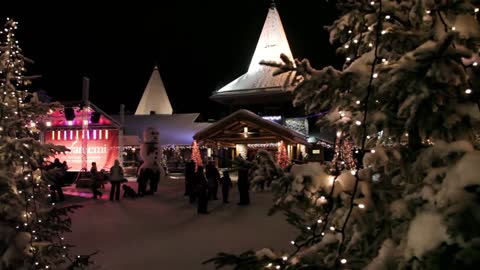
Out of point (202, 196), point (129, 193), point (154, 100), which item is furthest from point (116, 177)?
point (154, 100)

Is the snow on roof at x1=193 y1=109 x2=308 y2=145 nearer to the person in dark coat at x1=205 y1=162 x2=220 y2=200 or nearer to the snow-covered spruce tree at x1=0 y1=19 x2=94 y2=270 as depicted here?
the person in dark coat at x1=205 y1=162 x2=220 y2=200

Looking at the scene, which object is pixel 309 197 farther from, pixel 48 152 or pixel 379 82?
pixel 48 152

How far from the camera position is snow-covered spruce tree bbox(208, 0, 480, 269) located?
5.30ft

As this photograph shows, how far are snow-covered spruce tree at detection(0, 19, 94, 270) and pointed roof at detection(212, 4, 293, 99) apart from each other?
75.4ft

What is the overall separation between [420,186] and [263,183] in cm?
88

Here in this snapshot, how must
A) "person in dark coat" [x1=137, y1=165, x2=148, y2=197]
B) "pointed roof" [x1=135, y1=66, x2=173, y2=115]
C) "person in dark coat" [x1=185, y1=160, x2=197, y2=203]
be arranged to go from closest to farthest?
"person in dark coat" [x1=185, y1=160, x2=197, y2=203], "person in dark coat" [x1=137, y1=165, x2=148, y2=197], "pointed roof" [x1=135, y1=66, x2=173, y2=115]

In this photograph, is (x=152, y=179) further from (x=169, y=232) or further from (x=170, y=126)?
(x=170, y=126)

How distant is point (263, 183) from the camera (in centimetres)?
250

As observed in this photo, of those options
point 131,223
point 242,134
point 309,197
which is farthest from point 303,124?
point 309,197

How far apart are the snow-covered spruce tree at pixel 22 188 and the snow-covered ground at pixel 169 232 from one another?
1.62 meters

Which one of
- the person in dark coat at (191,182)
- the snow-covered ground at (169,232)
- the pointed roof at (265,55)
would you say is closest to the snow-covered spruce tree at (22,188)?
the snow-covered ground at (169,232)

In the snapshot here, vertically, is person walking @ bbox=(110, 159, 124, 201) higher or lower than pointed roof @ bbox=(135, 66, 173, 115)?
lower

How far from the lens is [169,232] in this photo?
8727mm

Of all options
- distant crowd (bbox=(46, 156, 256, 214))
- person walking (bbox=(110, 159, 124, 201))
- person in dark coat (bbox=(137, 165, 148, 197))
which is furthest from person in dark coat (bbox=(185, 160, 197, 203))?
person walking (bbox=(110, 159, 124, 201))
